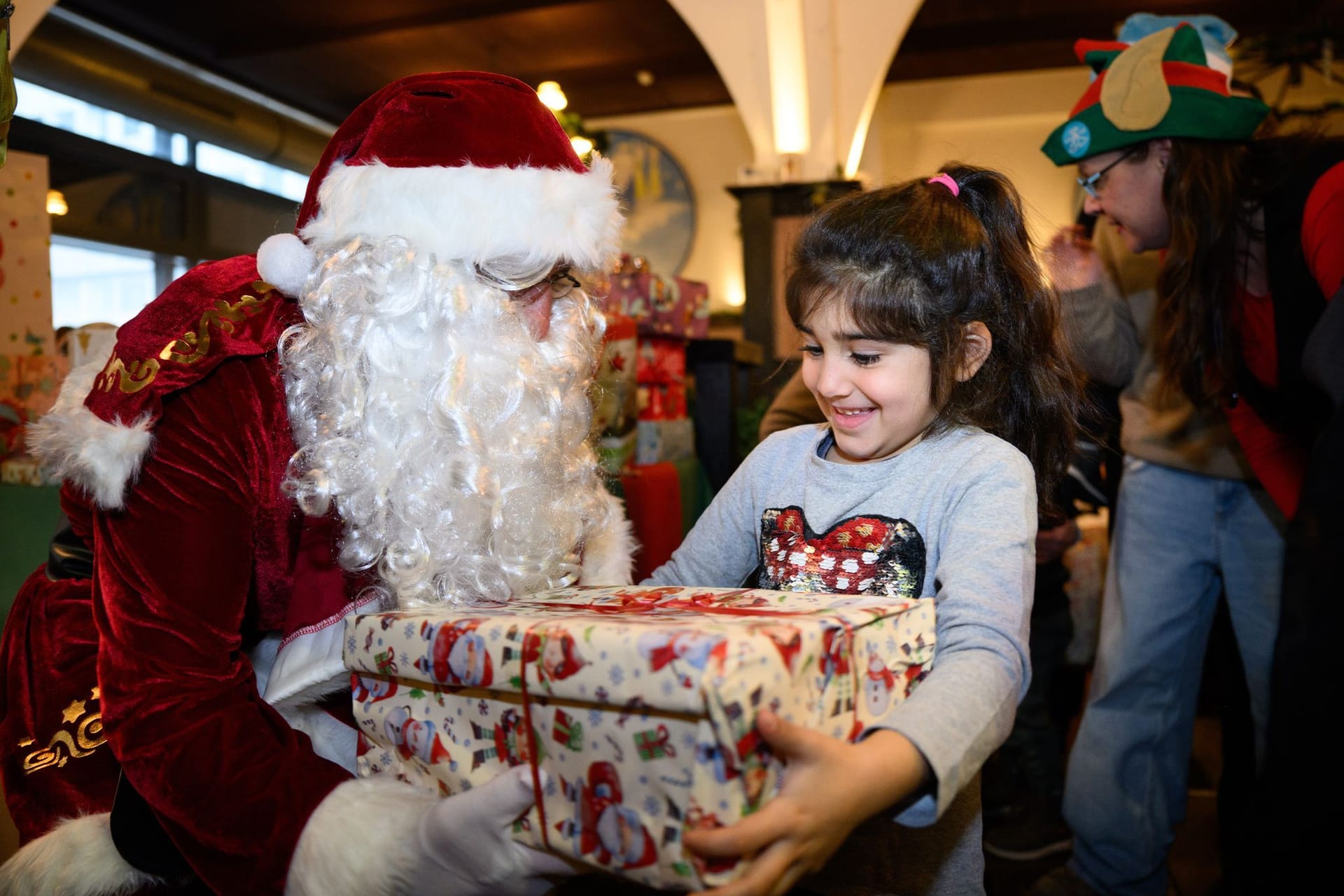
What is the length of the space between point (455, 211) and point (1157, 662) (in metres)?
1.71

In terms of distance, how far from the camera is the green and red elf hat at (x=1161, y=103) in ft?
→ 5.68

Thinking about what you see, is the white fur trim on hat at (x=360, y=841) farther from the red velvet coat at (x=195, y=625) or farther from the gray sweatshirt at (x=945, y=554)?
Result: the gray sweatshirt at (x=945, y=554)

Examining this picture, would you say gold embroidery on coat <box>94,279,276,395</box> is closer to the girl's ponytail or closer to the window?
the girl's ponytail

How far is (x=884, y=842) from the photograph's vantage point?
1088mm

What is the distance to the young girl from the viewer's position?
995mm

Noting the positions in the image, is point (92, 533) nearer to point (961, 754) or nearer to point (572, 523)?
point (572, 523)

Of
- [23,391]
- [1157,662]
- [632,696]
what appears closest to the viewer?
[632,696]

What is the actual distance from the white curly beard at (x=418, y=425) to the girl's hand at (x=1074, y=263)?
1.46 meters

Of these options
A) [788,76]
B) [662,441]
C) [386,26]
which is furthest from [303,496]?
[386,26]

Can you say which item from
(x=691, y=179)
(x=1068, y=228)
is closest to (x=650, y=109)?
(x=691, y=179)

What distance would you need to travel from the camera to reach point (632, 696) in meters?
0.74

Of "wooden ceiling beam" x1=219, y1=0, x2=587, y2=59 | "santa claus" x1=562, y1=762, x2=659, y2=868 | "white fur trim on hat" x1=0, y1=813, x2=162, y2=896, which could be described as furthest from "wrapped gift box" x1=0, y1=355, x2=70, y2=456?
"wooden ceiling beam" x1=219, y1=0, x2=587, y2=59

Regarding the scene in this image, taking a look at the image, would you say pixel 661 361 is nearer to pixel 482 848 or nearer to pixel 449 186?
pixel 449 186

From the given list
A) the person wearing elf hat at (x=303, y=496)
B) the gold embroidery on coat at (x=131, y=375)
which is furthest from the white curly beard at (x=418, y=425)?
the gold embroidery on coat at (x=131, y=375)
